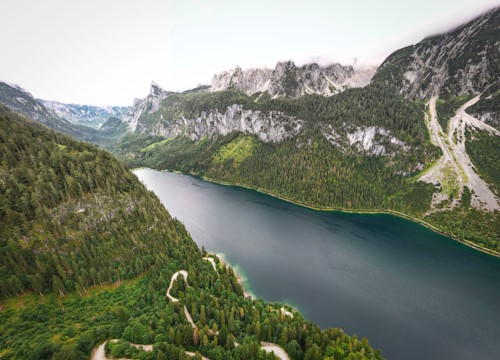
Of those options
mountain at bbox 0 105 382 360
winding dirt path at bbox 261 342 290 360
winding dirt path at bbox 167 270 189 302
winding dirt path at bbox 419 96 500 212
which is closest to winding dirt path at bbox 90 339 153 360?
mountain at bbox 0 105 382 360

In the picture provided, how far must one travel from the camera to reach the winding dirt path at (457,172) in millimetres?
136125

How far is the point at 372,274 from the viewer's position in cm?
9188

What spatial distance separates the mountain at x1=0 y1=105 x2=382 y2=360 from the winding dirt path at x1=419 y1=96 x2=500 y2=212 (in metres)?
136

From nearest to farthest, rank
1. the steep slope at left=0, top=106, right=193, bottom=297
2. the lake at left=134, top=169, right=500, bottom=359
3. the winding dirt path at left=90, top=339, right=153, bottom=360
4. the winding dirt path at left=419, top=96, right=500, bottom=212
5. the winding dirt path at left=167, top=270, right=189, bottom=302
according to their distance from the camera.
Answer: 1. the winding dirt path at left=90, top=339, right=153, bottom=360
2. the lake at left=134, top=169, right=500, bottom=359
3. the winding dirt path at left=167, top=270, right=189, bottom=302
4. the steep slope at left=0, top=106, right=193, bottom=297
5. the winding dirt path at left=419, top=96, right=500, bottom=212

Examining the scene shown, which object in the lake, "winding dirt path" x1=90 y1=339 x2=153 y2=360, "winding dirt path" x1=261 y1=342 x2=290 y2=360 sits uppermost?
the lake

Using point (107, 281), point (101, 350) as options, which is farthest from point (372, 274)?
point (107, 281)

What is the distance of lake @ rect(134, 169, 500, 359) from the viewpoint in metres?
66.2

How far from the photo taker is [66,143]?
407ft

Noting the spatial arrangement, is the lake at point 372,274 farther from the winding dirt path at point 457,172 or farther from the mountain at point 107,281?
the winding dirt path at point 457,172

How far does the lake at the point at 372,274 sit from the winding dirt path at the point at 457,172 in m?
36.2

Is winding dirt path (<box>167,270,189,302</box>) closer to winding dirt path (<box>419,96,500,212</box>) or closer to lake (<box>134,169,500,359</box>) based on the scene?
lake (<box>134,169,500,359</box>)

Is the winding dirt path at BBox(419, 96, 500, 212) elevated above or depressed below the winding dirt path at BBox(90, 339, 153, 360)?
above

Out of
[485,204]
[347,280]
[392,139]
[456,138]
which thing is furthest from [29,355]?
[456,138]

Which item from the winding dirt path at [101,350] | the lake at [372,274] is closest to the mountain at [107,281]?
the winding dirt path at [101,350]
